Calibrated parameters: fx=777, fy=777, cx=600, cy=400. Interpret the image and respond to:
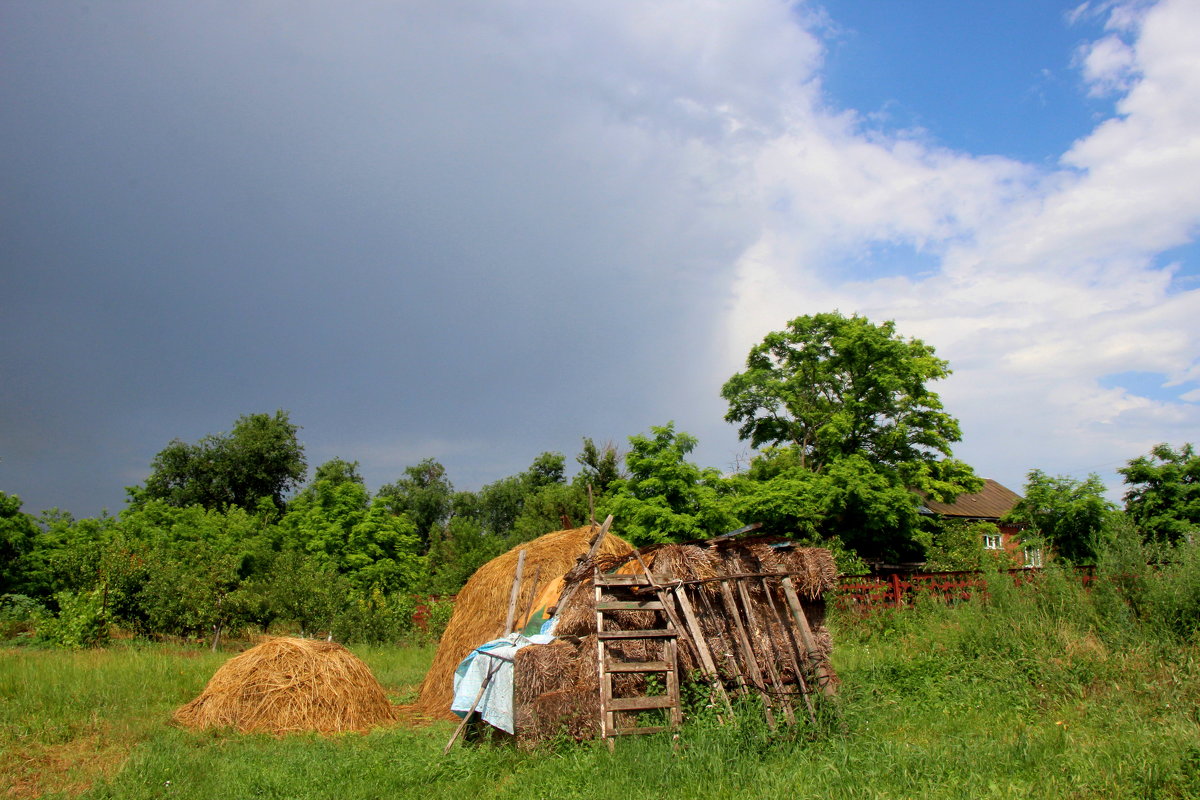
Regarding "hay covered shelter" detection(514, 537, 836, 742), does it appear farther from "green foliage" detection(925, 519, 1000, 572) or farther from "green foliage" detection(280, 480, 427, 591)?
"green foliage" detection(280, 480, 427, 591)

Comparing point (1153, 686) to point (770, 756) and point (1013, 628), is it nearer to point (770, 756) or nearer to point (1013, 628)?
point (1013, 628)

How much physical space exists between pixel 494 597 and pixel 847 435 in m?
19.6

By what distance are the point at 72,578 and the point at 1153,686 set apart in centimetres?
2345

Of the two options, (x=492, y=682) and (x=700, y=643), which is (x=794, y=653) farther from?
(x=492, y=682)

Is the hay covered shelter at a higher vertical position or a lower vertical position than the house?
lower

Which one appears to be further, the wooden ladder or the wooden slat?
the wooden slat

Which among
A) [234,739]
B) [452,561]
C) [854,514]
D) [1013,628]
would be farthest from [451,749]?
[452,561]

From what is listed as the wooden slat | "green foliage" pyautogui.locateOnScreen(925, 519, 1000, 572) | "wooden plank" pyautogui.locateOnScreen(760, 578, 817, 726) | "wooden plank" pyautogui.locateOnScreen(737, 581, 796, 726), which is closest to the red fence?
"green foliage" pyautogui.locateOnScreen(925, 519, 1000, 572)

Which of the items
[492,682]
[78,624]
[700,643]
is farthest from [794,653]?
[78,624]

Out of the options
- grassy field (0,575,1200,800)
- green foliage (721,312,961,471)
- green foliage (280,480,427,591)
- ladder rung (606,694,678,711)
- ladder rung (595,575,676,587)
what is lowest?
grassy field (0,575,1200,800)

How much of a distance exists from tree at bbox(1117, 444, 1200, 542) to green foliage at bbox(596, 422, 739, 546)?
15791mm

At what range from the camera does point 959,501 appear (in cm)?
4384

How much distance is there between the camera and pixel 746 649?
9.16 metres

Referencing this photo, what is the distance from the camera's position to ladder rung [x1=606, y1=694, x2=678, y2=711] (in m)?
8.72
